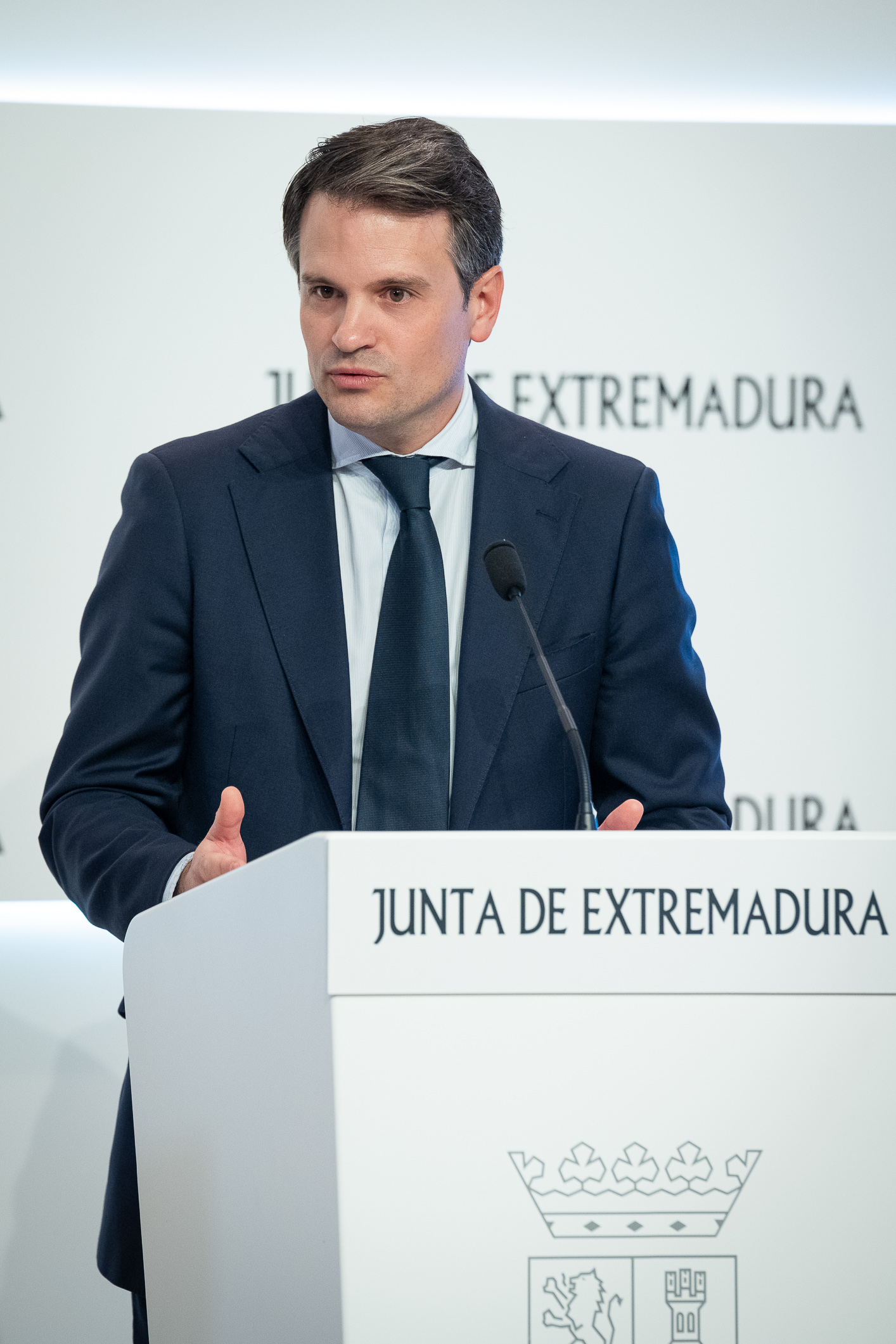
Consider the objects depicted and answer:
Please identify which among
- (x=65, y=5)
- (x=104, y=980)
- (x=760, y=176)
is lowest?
(x=104, y=980)

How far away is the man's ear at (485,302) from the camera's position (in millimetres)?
1632

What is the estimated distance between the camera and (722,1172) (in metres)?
0.77

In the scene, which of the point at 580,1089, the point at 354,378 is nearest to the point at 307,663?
the point at 354,378

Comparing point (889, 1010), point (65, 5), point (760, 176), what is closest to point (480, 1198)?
point (889, 1010)

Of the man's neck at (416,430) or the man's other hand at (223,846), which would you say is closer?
the man's other hand at (223,846)

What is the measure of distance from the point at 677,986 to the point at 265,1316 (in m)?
0.31

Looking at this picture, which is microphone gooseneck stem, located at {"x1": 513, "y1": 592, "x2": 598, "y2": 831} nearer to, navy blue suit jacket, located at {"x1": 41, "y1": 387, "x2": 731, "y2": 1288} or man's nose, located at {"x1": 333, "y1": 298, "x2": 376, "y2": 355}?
navy blue suit jacket, located at {"x1": 41, "y1": 387, "x2": 731, "y2": 1288}

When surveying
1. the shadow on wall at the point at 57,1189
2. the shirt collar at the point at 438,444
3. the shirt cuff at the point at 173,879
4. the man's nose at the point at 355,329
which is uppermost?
the man's nose at the point at 355,329

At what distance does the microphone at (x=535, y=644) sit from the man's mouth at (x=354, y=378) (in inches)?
11.3

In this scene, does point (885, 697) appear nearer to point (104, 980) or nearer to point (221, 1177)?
point (104, 980)

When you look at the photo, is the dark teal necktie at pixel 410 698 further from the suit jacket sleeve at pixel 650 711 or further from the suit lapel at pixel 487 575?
the suit jacket sleeve at pixel 650 711

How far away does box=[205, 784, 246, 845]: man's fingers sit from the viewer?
3.51 feet

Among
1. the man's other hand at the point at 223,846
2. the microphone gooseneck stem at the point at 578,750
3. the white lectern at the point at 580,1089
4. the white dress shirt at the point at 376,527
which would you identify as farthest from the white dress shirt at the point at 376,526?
the white lectern at the point at 580,1089

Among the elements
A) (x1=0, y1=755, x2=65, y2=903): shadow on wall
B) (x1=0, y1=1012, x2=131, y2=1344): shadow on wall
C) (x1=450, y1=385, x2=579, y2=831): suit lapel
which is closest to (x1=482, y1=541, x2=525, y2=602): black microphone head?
(x1=450, y1=385, x2=579, y2=831): suit lapel
